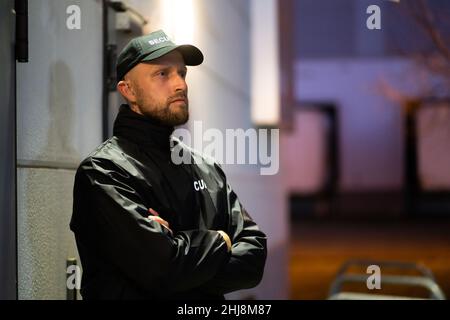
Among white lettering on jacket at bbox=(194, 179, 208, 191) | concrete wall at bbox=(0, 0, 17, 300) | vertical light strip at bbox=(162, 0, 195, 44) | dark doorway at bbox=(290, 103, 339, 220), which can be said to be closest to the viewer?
concrete wall at bbox=(0, 0, 17, 300)

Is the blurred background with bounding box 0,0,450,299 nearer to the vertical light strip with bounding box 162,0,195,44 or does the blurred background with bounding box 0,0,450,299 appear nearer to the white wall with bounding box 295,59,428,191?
the vertical light strip with bounding box 162,0,195,44

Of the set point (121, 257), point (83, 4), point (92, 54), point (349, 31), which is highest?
point (349, 31)

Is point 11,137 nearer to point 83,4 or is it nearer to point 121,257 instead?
point 121,257

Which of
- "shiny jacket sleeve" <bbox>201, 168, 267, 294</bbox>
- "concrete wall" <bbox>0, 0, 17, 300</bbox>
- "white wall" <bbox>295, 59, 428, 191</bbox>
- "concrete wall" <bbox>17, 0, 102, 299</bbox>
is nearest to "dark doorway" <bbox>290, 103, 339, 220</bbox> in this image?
"white wall" <bbox>295, 59, 428, 191</bbox>

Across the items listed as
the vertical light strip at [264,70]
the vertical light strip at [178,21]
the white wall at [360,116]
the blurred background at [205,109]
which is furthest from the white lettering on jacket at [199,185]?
the white wall at [360,116]

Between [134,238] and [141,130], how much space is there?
35 centimetres

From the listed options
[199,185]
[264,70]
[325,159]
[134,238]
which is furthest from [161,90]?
[325,159]

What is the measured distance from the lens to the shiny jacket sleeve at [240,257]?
1.89m

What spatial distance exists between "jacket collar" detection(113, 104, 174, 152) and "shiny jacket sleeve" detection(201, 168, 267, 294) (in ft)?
0.96

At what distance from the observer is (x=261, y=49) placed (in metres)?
5.27

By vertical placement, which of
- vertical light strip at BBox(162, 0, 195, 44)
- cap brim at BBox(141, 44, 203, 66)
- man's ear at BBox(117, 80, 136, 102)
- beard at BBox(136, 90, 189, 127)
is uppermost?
vertical light strip at BBox(162, 0, 195, 44)

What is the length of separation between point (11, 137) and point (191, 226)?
56cm

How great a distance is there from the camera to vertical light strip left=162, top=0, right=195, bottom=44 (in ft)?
9.96
